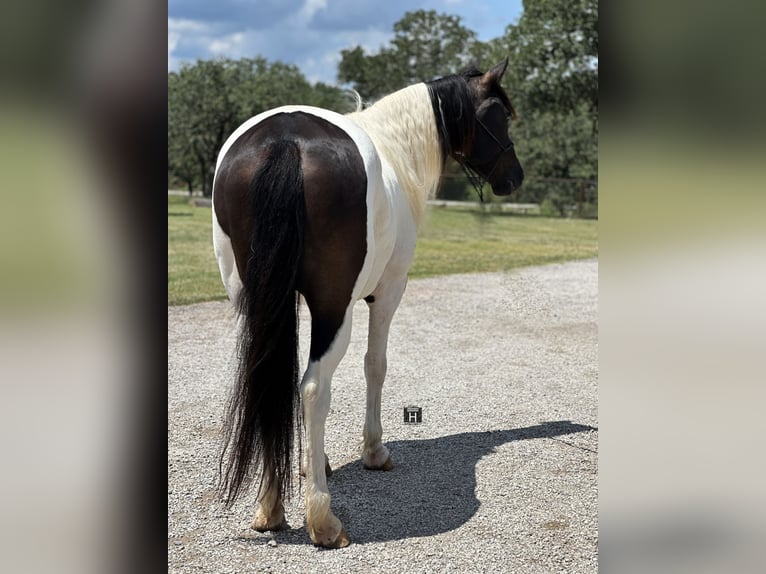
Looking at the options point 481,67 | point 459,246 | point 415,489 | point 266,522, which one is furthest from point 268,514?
point 481,67

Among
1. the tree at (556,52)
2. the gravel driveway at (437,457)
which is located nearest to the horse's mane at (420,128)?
the gravel driveway at (437,457)

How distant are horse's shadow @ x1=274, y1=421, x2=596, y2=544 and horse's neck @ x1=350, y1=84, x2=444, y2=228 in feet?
5.32

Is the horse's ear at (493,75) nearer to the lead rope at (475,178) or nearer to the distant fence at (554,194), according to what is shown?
the lead rope at (475,178)

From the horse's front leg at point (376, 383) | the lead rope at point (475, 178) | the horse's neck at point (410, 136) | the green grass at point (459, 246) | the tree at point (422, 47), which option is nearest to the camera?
the horse's neck at point (410, 136)

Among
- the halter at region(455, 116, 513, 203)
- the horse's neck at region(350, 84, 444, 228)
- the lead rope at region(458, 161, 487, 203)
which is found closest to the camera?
the horse's neck at region(350, 84, 444, 228)

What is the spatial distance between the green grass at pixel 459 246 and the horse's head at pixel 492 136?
104 inches

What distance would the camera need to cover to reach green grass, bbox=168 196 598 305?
1116cm

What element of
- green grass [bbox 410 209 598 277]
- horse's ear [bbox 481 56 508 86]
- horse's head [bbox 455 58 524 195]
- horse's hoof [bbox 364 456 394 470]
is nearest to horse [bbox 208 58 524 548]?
horse's hoof [bbox 364 456 394 470]

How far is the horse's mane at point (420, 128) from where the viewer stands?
3.92 metres

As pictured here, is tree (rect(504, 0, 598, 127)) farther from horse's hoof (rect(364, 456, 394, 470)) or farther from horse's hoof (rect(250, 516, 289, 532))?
horse's hoof (rect(250, 516, 289, 532))

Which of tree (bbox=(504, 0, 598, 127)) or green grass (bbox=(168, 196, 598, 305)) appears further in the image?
tree (bbox=(504, 0, 598, 127))
